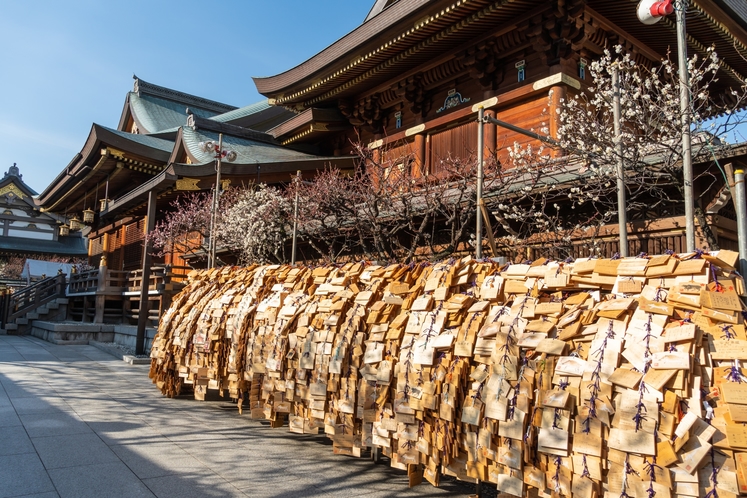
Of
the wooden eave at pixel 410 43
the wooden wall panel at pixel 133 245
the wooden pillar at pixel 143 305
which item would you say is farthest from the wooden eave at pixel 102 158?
the wooden eave at pixel 410 43

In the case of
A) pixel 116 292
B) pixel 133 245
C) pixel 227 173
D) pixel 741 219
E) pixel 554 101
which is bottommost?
pixel 116 292

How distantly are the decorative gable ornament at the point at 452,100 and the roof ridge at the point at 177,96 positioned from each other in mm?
20578

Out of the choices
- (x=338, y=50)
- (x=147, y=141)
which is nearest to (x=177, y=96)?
(x=147, y=141)

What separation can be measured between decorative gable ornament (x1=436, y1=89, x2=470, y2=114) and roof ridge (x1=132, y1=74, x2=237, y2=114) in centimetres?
2058

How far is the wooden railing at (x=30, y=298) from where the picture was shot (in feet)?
58.3

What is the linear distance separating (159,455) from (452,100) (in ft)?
31.8

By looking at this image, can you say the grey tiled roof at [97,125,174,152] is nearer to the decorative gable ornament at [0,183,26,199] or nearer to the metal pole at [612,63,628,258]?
the metal pole at [612,63,628,258]

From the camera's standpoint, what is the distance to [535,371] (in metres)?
2.98

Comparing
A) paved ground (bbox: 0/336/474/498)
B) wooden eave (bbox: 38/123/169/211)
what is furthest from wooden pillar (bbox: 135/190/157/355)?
wooden eave (bbox: 38/123/169/211)

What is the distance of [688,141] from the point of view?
3.64 metres

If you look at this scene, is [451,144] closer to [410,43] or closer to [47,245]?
[410,43]

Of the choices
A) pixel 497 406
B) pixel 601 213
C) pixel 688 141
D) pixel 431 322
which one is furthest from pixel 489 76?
pixel 497 406

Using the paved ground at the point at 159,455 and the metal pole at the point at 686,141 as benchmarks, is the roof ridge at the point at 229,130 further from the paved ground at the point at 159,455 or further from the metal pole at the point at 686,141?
the metal pole at the point at 686,141

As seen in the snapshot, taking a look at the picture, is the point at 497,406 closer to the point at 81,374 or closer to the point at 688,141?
the point at 688,141
